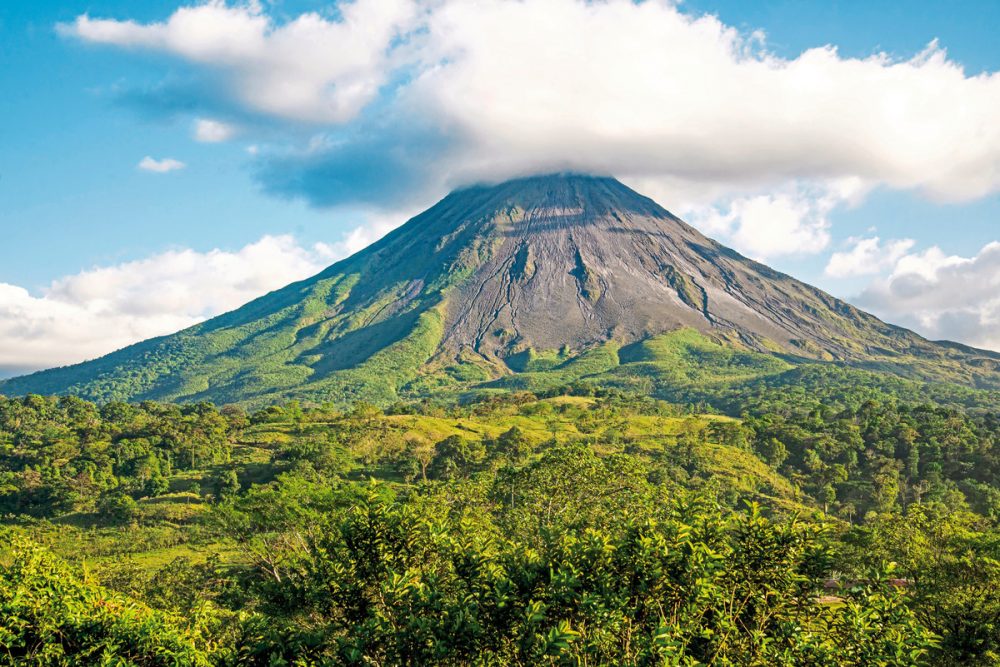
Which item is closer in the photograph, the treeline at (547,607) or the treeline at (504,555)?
the treeline at (547,607)

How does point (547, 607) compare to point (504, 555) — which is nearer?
point (547, 607)

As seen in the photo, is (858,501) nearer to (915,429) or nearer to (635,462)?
(915,429)

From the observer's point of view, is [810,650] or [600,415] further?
[600,415]

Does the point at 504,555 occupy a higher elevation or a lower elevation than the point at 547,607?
higher

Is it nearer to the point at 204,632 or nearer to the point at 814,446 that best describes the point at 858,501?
the point at 814,446

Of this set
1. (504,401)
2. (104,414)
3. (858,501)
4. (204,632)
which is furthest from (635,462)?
(104,414)

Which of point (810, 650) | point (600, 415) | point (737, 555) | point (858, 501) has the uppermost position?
point (737, 555)

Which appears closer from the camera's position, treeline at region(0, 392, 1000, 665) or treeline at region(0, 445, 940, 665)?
treeline at region(0, 445, 940, 665)

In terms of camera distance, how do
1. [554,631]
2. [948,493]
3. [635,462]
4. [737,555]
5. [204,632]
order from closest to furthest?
[554,631]
[737,555]
[204,632]
[635,462]
[948,493]

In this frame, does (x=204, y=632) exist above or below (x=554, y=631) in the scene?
below

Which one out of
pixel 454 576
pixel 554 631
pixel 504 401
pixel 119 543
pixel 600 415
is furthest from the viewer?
pixel 504 401
